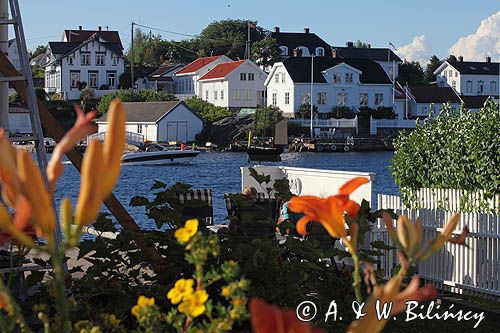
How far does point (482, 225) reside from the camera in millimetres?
10805

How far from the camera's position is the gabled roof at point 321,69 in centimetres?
10600

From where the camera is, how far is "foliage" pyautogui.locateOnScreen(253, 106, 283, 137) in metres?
102

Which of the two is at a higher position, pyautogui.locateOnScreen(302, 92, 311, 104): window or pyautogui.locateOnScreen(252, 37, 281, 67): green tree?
pyautogui.locateOnScreen(252, 37, 281, 67): green tree

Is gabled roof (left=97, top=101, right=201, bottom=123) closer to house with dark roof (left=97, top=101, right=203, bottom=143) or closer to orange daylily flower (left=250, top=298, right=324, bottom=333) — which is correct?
house with dark roof (left=97, top=101, right=203, bottom=143)

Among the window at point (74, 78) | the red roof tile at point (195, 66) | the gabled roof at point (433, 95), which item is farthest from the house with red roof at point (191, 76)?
the gabled roof at point (433, 95)

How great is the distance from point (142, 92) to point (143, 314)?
114 m

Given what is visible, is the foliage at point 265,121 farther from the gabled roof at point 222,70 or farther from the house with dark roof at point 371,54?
the house with dark roof at point 371,54

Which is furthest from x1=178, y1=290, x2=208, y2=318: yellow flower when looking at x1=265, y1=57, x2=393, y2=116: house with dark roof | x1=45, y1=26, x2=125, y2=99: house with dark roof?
x1=45, y1=26, x2=125, y2=99: house with dark roof

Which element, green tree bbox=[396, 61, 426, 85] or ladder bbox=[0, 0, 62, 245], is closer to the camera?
ladder bbox=[0, 0, 62, 245]

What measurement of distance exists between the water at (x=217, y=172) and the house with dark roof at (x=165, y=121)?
18.3ft

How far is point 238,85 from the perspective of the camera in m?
113

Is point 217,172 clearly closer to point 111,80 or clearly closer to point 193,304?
point 111,80

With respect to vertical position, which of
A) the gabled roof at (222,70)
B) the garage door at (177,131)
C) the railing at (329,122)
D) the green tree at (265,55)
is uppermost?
the green tree at (265,55)

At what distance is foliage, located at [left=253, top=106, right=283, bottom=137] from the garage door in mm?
7775
